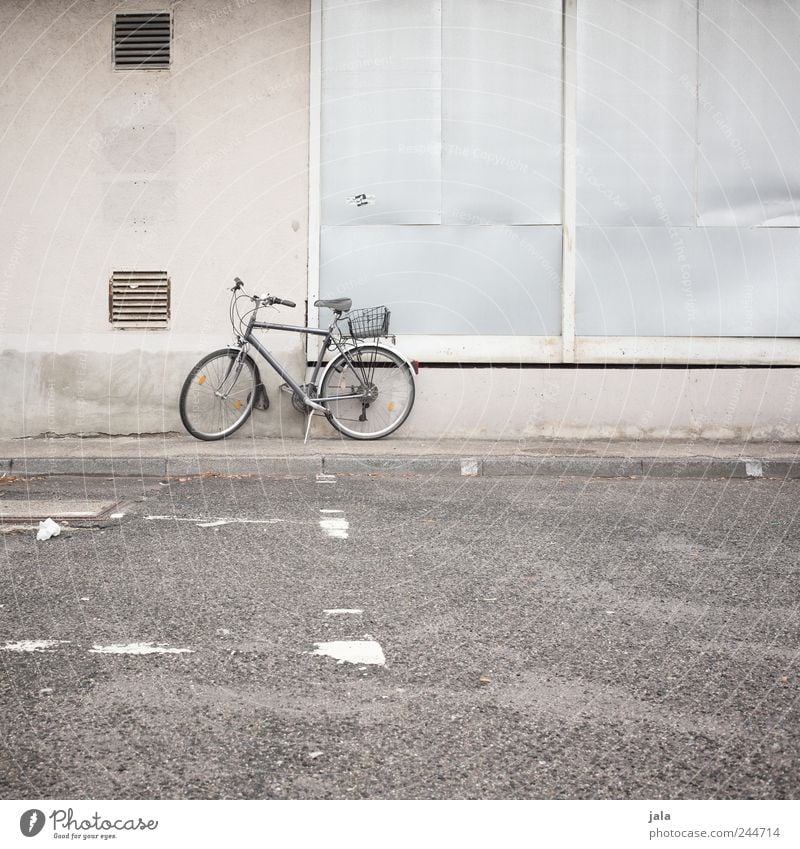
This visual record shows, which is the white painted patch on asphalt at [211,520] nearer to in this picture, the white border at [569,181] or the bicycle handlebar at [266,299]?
the bicycle handlebar at [266,299]

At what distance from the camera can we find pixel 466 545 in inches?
200

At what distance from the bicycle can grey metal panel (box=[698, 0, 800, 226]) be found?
135 inches

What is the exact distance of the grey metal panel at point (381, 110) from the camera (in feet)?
32.1

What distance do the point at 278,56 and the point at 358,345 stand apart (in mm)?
2958

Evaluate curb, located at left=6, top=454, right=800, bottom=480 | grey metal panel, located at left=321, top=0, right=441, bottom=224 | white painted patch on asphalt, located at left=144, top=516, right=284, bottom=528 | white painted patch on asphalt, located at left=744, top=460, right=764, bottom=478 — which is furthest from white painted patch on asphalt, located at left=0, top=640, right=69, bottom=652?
grey metal panel, located at left=321, top=0, right=441, bottom=224

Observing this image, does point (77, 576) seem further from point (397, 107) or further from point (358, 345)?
point (397, 107)

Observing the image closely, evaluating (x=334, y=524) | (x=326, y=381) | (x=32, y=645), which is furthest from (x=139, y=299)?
(x=32, y=645)

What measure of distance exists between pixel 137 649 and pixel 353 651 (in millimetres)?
690

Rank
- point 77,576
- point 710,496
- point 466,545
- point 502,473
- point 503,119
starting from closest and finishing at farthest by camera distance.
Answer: point 77,576
point 466,545
point 710,496
point 502,473
point 503,119

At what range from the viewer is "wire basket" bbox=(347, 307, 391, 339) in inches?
363

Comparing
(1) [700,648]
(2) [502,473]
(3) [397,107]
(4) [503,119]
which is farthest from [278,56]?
(1) [700,648]

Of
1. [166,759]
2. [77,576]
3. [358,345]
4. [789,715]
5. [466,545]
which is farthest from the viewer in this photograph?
[358,345]

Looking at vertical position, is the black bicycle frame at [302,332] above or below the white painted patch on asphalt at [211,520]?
above

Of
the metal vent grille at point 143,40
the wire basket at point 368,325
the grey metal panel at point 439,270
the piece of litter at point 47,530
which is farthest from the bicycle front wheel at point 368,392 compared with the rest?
the piece of litter at point 47,530
